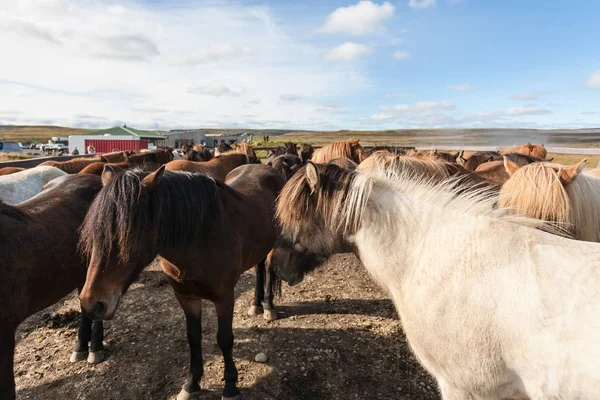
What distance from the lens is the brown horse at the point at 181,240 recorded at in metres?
2.33

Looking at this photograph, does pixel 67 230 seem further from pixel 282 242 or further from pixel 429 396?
pixel 429 396

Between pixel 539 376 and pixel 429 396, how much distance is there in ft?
6.86

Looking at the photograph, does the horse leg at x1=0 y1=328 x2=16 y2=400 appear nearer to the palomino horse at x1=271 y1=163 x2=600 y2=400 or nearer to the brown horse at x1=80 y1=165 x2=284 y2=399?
the brown horse at x1=80 y1=165 x2=284 y2=399

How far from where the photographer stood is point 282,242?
246 centimetres

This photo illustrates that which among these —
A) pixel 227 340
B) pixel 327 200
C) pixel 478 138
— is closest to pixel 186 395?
pixel 227 340

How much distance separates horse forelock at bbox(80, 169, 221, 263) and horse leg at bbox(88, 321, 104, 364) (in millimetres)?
2037

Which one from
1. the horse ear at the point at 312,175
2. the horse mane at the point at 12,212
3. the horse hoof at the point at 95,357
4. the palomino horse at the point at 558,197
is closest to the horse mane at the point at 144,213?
the horse mane at the point at 12,212

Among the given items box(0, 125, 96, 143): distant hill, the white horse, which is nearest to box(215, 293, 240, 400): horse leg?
the white horse

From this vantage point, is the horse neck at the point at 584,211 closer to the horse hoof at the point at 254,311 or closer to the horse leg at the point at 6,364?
the horse hoof at the point at 254,311

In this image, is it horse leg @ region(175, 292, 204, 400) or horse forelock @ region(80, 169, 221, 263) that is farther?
horse leg @ region(175, 292, 204, 400)

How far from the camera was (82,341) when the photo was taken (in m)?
4.10

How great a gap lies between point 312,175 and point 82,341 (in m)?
3.88

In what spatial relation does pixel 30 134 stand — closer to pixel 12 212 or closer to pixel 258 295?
pixel 258 295

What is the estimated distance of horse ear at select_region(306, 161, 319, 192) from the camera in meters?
2.17
